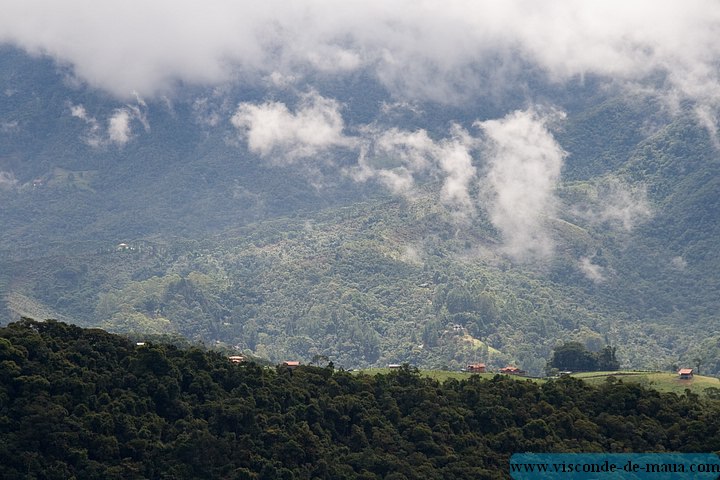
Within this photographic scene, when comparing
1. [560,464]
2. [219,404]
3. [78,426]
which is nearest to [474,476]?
[560,464]

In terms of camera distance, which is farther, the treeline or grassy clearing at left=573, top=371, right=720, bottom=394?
grassy clearing at left=573, top=371, right=720, bottom=394

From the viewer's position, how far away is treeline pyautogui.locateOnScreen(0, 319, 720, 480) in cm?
6347

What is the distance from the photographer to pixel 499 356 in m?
191

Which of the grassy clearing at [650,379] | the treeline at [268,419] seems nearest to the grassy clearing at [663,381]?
the grassy clearing at [650,379]

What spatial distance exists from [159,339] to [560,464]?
6058cm

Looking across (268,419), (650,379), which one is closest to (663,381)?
(650,379)

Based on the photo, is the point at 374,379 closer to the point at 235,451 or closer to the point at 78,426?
the point at 235,451

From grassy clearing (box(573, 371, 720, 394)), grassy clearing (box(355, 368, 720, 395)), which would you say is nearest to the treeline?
grassy clearing (box(355, 368, 720, 395))

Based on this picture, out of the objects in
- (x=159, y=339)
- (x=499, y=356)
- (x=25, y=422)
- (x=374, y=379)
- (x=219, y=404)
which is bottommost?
(x=25, y=422)

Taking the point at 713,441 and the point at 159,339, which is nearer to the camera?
the point at 713,441

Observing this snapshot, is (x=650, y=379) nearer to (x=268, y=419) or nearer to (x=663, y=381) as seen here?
(x=663, y=381)

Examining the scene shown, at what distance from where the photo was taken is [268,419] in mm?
69250

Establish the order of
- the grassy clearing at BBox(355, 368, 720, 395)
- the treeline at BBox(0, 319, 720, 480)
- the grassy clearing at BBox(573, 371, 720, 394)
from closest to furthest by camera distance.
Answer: the treeline at BBox(0, 319, 720, 480), the grassy clearing at BBox(355, 368, 720, 395), the grassy clearing at BBox(573, 371, 720, 394)

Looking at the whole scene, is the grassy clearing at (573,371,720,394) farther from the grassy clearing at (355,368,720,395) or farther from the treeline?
the treeline
